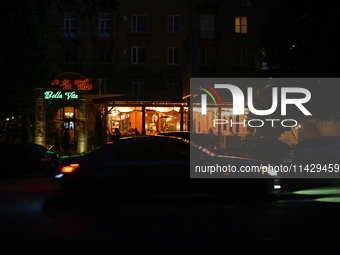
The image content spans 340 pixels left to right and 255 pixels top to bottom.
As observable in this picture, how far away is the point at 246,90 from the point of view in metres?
24.1

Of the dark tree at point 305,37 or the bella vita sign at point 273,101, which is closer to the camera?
the dark tree at point 305,37

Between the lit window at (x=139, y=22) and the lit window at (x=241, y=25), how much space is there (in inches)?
336

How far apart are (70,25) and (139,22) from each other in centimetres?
635

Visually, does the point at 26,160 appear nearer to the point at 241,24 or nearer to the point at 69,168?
the point at 69,168

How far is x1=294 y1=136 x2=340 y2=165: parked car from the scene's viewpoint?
653 inches

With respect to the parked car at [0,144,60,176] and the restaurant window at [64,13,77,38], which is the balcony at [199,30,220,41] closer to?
the restaurant window at [64,13,77,38]

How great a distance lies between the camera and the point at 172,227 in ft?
23.6

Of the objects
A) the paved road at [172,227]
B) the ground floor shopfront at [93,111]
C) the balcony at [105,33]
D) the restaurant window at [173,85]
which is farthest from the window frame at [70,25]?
the paved road at [172,227]

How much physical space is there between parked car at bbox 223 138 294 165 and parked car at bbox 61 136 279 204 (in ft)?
23.8

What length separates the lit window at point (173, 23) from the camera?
120 ft

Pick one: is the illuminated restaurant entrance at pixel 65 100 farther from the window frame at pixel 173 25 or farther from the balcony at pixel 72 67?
the window frame at pixel 173 25

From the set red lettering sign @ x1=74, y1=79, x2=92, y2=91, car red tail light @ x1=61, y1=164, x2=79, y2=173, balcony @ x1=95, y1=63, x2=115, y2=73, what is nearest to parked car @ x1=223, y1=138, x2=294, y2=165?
car red tail light @ x1=61, y1=164, x2=79, y2=173

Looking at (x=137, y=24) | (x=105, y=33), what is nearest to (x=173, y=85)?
(x=137, y=24)

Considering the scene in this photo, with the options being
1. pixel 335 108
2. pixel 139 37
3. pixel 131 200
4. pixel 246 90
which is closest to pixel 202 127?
pixel 246 90
